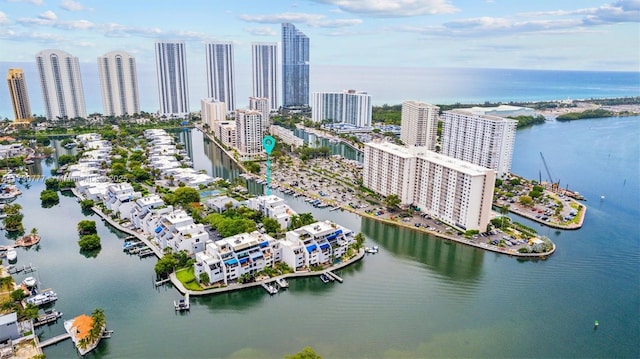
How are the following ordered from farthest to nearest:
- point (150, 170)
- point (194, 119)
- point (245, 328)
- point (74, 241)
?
1. point (194, 119)
2. point (150, 170)
3. point (74, 241)
4. point (245, 328)

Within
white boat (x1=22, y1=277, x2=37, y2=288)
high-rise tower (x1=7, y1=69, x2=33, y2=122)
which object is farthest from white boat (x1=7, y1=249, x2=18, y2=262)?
high-rise tower (x1=7, y1=69, x2=33, y2=122)

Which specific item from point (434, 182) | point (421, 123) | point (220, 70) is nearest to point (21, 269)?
point (434, 182)

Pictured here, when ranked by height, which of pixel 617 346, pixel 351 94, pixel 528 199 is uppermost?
pixel 351 94

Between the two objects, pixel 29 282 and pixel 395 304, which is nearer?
pixel 395 304

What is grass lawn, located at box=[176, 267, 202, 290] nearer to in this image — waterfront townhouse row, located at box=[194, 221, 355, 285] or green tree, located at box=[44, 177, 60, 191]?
waterfront townhouse row, located at box=[194, 221, 355, 285]

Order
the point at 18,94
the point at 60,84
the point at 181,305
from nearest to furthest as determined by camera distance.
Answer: the point at 181,305
the point at 18,94
the point at 60,84

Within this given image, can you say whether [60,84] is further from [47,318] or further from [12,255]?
[47,318]

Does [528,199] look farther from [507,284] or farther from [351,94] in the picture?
[351,94]

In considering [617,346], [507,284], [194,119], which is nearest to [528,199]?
[507,284]
